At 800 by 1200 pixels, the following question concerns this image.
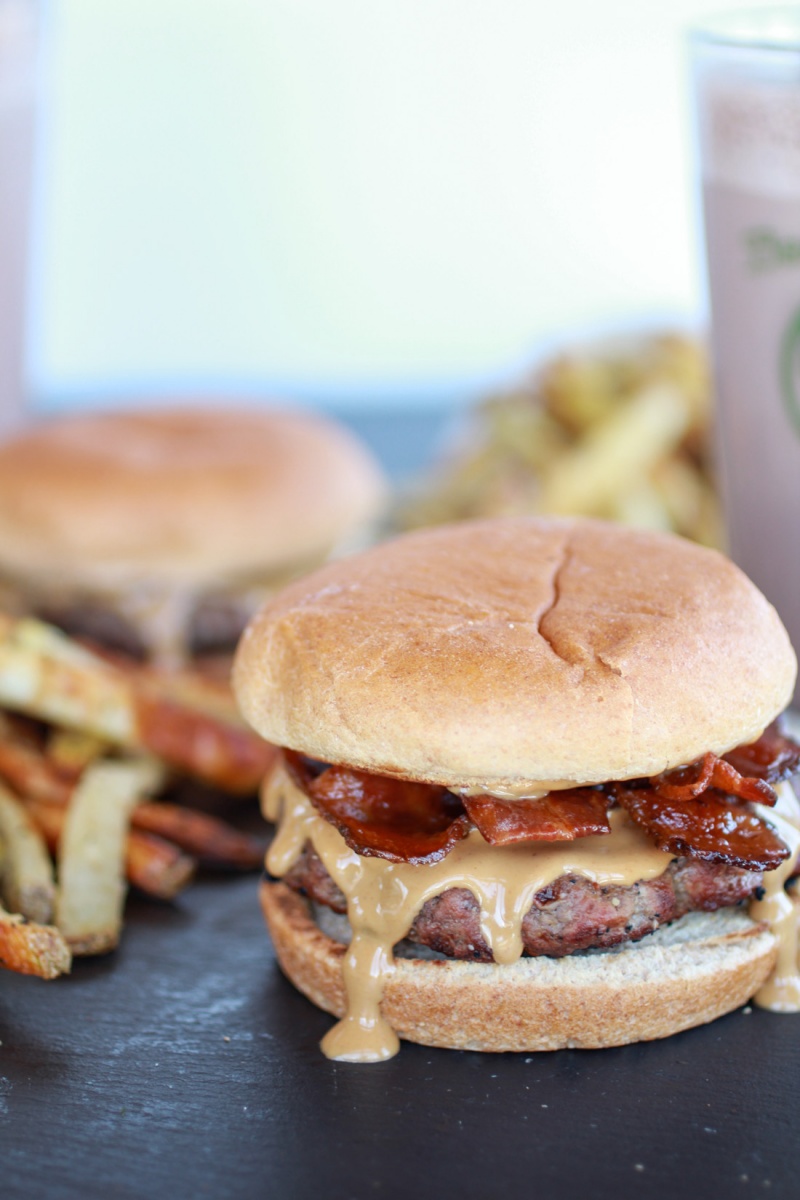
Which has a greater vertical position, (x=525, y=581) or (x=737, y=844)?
(x=525, y=581)

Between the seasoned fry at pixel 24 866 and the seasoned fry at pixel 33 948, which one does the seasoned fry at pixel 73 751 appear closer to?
the seasoned fry at pixel 24 866

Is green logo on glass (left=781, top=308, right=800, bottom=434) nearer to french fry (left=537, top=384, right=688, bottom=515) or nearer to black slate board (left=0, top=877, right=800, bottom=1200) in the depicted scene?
french fry (left=537, top=384, right=688, bottom=515)

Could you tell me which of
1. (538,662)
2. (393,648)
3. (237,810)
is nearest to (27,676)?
(237,810)

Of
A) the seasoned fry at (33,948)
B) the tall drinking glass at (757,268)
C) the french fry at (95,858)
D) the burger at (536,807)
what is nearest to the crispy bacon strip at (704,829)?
the burger at (536,807)

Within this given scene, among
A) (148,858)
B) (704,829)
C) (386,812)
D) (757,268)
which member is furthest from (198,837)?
(757,268)

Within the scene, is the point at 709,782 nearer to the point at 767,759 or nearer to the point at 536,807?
the point at 767,759

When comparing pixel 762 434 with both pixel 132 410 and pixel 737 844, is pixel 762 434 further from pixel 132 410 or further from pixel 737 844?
pixel 132 410
